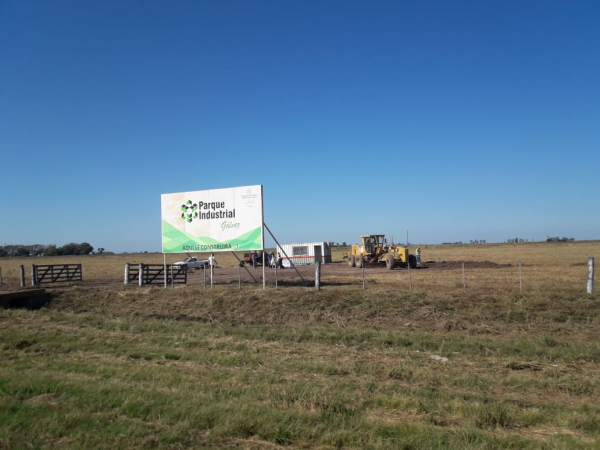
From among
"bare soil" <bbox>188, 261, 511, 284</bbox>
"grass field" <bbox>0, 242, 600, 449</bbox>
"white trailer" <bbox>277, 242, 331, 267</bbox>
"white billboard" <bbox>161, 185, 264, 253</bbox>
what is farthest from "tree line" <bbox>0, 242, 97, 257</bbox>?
"grass field" <bbox>0, 242, 600, 449</bbox>

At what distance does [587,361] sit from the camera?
31.3ft

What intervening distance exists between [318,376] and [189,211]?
56.7ft

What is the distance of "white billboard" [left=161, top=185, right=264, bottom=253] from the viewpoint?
2267 centimetres

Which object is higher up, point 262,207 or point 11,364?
point 262,207

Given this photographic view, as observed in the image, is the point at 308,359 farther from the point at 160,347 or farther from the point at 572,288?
the point at 572,288

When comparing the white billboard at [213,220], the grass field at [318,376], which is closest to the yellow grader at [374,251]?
the white billboard at [213,220]

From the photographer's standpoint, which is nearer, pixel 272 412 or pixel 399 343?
pixel 272 412

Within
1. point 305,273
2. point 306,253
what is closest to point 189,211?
point 305,273

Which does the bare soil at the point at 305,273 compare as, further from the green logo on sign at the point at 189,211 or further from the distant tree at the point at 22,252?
the distant tree at the point at 22,252

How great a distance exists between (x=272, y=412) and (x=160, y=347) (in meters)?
5.52

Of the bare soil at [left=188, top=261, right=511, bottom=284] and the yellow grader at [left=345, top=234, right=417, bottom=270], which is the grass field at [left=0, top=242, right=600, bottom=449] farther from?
the yellow grader at [left=345, top=234, right=417, bottom=270]

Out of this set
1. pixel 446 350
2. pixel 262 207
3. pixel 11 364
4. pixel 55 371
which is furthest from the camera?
pixel 262 207

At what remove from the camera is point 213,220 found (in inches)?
937

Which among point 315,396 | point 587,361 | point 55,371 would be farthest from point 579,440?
point 55,371
